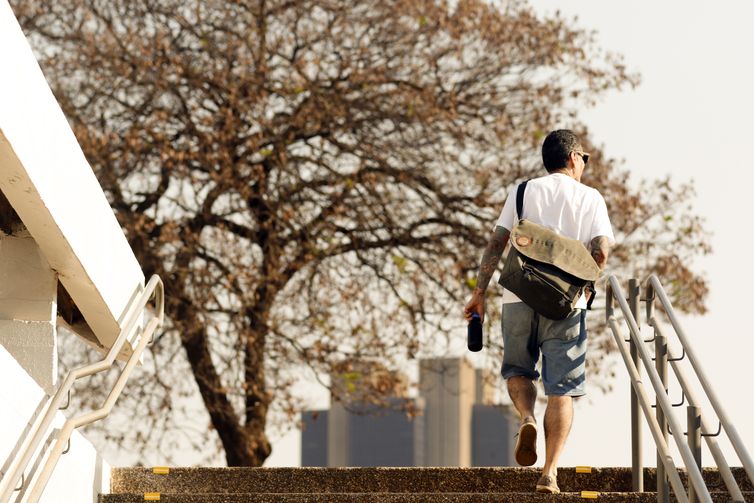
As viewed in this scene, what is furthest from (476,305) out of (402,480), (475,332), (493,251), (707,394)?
(707,394)

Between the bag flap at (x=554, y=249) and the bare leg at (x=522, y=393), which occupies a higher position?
the bag flap at (x=554, y=249)

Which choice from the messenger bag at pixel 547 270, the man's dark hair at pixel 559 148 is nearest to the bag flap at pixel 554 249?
the messenger bag at pixel 547 270

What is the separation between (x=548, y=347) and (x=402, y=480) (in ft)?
4.59

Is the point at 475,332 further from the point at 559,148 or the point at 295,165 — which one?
the point at 295,165

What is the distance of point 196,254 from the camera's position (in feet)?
47.5

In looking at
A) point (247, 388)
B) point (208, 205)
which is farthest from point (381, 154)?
point (247, 388)

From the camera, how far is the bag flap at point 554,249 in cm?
603

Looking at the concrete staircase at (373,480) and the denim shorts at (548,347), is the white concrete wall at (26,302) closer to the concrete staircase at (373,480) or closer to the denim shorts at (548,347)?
the concrete staircase at (373,480)

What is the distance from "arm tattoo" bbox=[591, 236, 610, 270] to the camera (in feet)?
20.3

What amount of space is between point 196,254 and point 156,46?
7.67 feet

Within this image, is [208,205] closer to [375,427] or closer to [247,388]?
[247,388]

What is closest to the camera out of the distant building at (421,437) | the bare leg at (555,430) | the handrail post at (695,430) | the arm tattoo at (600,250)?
the handrail post at (695,430)

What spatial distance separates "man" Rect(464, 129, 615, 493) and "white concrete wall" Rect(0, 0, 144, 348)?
1671mm

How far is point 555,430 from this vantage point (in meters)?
6.07
